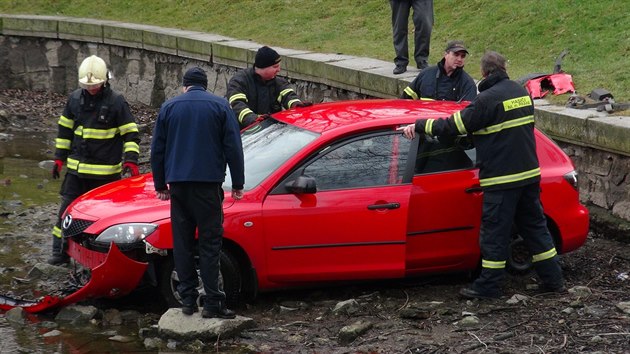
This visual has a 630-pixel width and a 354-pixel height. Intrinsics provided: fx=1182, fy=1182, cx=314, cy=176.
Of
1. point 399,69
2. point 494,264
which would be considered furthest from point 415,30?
point 494,264

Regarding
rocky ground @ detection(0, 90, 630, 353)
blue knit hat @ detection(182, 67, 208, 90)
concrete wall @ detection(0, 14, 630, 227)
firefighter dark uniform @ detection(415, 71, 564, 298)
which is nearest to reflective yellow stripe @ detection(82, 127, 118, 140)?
rocky ground @ detection(0, 90, 630, 353)

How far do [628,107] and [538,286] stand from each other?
9.58 feet

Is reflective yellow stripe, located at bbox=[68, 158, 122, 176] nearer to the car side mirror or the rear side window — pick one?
the car side mirror

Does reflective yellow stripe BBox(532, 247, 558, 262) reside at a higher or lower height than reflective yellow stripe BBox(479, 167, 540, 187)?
lower

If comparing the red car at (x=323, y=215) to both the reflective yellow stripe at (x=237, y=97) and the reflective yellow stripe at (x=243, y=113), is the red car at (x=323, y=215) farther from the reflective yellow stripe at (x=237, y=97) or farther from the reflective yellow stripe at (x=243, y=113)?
the reflective yellow stripe at (x=237, y=97)

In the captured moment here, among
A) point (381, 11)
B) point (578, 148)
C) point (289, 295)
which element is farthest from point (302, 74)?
point (289, 295)

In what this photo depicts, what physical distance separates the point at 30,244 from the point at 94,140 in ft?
4.67

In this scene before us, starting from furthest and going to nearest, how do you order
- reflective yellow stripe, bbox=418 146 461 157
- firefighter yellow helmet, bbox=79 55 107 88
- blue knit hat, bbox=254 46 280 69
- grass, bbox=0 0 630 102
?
grass, bbox=0 0 630 102, blue knit hat, bbox=254 46 280 69, firefighter yellow helmet, bbox=79 55 107 88, reflective yellow stripe, bbox=418 146 461 157

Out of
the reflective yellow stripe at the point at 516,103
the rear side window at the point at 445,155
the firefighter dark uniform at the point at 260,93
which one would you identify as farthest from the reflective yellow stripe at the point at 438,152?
the firefighter dark uniform at the point at 260,93

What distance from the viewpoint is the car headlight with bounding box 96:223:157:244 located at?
810 cm

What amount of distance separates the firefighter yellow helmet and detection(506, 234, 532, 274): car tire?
3575mm

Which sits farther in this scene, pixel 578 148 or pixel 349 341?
pixel 578 148

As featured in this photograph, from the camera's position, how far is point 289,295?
29.1ft

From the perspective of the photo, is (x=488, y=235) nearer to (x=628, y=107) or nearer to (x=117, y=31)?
(x=628, y=107)
